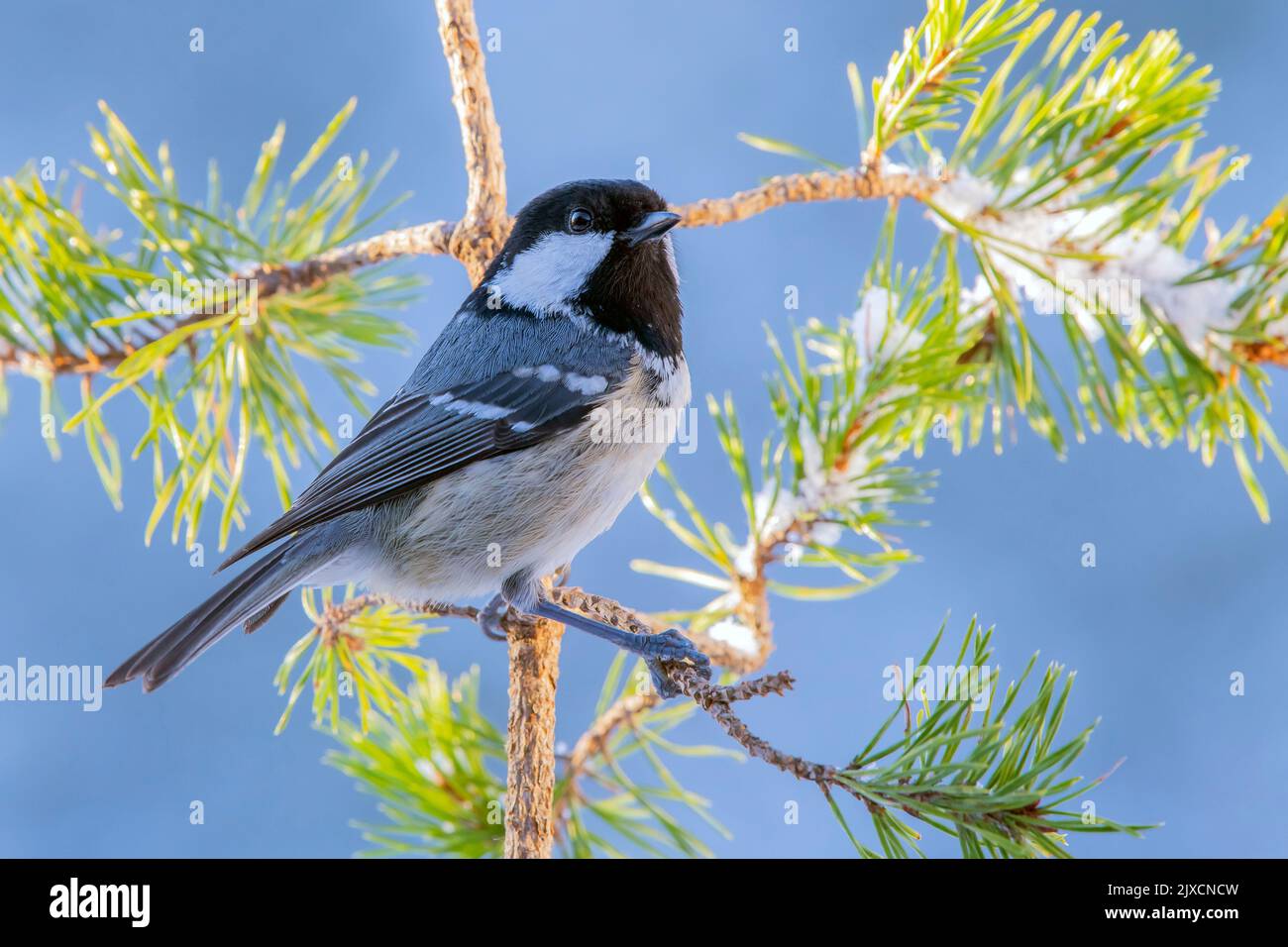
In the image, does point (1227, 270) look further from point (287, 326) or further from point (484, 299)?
point (287, 326)

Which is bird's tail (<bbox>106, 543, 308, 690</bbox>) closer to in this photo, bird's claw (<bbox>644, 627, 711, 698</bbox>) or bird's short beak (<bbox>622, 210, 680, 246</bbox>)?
bird's claw (<bbox>644, 627, 711, 698</bbox>)

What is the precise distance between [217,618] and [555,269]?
0.51 meters

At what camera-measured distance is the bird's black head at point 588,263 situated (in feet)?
3.83

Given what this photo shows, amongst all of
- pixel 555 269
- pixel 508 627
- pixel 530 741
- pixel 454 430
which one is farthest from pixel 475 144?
pixel 530 741

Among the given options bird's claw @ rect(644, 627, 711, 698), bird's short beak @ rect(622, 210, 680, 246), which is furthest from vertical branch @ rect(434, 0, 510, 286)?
bird's claw @ rect(644, 627, 711, 698)

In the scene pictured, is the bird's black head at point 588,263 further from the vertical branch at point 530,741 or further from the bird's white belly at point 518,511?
the vertical branch at point 530,741

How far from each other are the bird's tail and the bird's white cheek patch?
0.37m

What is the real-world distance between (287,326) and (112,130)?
255 millimetres

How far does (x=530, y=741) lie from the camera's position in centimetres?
94

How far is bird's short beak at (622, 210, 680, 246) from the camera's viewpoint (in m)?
1.08

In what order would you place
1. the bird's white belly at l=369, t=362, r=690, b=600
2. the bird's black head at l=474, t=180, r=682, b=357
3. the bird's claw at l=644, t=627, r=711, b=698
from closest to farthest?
the bird's claw at l=644, t=627, r=711, b=698
the bird's white belly at l=369, t=362, r=690, b=600
the bird's black head at l=474, t=180, r=682, b=357

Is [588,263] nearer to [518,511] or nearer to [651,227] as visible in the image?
[651,227]

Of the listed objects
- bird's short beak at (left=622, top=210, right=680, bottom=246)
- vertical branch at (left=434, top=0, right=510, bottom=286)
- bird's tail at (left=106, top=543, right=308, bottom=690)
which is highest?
vertical branch at (left=434, top=0, right=510, bottom=286)
